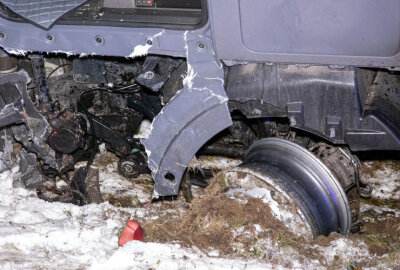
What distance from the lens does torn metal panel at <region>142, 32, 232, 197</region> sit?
3.33m

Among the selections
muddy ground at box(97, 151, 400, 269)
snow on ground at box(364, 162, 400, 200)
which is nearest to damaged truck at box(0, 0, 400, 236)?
muddy ground at box(97, 151, 400, 269)

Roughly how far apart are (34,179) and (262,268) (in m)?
2.06


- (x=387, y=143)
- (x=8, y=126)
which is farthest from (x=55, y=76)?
(x=387, y=143)

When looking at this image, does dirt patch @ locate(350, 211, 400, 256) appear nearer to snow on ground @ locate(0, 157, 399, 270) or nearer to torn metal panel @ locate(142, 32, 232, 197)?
snow on ground @ locate(0, 157, 399, 270)

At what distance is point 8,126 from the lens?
4.20 m

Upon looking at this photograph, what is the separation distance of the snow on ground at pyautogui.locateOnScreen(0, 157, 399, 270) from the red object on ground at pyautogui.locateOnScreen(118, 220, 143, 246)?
2.4 inches

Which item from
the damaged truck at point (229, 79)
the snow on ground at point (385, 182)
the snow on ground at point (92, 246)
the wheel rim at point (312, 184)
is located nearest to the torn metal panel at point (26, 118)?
the damaged truck at point (229, 79)

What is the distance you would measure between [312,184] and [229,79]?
3.08 ft

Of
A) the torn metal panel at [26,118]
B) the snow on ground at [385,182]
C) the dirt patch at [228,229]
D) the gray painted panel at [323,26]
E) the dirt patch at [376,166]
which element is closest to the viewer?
the gray painted panel at [323,26]

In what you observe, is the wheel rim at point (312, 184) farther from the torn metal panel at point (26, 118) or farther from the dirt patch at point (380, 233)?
the torn metal panel at point (26, 118)

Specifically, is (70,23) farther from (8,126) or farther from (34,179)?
(34,179)

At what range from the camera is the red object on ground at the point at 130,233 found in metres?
3.71

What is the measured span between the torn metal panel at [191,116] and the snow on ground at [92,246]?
0.54 m

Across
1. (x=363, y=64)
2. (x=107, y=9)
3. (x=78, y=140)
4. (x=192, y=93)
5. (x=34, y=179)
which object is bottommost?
(x=34, y=179)
